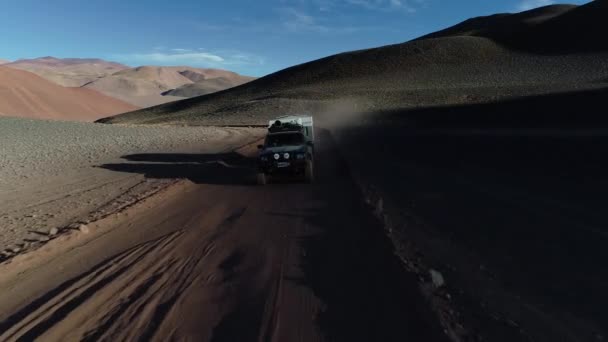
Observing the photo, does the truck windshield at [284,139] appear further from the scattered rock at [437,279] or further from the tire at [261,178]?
the scattered rock at [437,279]

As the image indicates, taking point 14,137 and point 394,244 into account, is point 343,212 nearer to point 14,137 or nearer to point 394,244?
point 394,244

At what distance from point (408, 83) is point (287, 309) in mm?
91011

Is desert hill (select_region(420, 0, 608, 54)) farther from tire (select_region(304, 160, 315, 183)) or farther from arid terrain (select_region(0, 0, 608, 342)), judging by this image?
tire (select_region(304, 160, 315, 183))

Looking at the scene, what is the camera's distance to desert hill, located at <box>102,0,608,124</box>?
238 ft

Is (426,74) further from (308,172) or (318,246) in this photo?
(318,246)

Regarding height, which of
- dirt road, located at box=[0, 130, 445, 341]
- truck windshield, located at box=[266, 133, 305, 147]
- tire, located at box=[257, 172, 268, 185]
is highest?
truck windshield, located at box=[266, 133, 305, 147]

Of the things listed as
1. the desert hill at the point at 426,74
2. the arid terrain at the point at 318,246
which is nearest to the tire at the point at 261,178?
the arid terrain at the point at 318,246

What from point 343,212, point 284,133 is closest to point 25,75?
point 284,133

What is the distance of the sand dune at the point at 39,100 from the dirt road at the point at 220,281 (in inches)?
2695

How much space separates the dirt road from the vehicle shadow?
478cm

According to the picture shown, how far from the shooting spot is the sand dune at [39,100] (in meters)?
72.1

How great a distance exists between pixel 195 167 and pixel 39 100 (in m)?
75.9

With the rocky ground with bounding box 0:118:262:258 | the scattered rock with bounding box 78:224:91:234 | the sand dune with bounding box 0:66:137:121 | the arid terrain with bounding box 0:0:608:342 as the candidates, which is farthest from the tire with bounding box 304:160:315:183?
the sand dune with bounding box 0:66:137:121

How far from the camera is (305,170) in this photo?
533 inches
